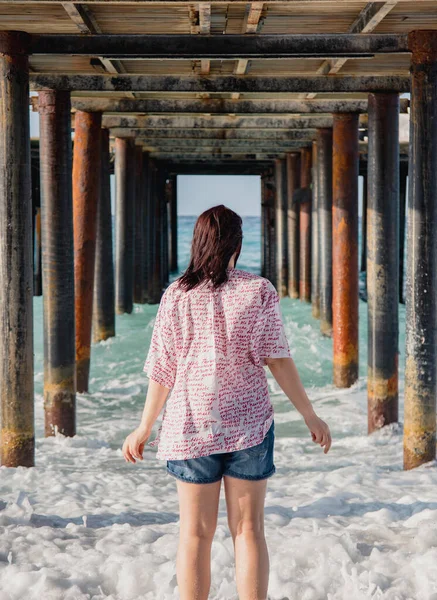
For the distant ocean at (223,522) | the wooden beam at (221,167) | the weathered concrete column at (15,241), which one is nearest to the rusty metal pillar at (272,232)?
the wooden beam at (221,167)

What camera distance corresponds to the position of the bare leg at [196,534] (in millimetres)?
2545

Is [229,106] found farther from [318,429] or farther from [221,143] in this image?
[318,429]

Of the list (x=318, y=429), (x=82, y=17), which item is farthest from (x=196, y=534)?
(x=82, y=17)

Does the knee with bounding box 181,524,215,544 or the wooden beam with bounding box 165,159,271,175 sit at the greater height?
the wooden beam with bounding box 165,159,271,175

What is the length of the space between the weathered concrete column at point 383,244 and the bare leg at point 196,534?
4193 millimetres

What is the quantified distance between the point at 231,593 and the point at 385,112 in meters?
4.37

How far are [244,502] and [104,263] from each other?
926cm

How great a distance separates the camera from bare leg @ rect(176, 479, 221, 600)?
2545 mm

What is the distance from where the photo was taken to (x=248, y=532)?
8.41 feet

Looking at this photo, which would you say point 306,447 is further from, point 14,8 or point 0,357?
point 14,8

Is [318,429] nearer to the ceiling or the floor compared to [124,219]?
nearer to the floor

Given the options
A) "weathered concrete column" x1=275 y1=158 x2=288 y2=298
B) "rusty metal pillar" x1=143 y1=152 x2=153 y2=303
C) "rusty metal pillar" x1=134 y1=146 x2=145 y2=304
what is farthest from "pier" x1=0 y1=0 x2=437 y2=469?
"weathered concrete column" x1=275 y1=158 x2=288 y2=298

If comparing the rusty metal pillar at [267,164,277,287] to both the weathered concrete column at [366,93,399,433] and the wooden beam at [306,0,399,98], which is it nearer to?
the weathered concrete column at [366,93,399,433]

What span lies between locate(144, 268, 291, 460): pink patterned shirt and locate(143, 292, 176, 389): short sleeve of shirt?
0.03 metres
